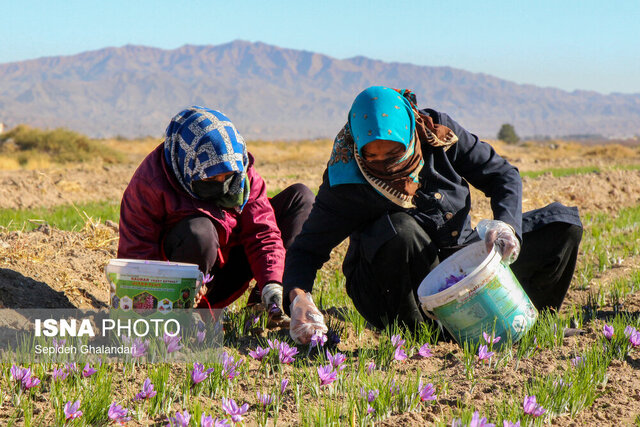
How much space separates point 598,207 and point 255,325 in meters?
7.85

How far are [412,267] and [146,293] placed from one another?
1.34 metres

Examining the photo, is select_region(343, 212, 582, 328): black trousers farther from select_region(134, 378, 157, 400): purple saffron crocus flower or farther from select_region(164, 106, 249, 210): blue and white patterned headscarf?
select_region(134, 378, 157, 400): purple saffron crocus flower

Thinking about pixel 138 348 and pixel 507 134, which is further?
pixel 507 134

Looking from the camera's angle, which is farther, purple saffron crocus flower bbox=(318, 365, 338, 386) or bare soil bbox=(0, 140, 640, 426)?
bare soil bbox=(0, 140, 640, 426)

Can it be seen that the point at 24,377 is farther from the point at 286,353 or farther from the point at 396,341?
the point at 396,341

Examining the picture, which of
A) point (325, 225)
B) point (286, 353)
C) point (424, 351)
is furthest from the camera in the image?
point (325, 225)

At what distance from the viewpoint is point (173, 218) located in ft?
12.2

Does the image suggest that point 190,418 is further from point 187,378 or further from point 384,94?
point 384,94

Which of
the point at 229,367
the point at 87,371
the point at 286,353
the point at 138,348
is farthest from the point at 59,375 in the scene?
the point at 286,353

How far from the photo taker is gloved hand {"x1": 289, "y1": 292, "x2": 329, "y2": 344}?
9.82 ft

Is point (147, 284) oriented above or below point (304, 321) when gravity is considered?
above

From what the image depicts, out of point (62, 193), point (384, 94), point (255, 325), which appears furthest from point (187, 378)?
point (62, 193)

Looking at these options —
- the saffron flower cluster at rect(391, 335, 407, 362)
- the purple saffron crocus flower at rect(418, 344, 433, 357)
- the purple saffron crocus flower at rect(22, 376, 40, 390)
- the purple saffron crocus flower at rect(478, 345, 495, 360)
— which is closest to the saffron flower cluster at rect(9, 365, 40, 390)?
the purple saffron crocus flower at rect(22, 376, 40, 390)

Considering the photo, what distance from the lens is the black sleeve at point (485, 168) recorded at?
3.52m
